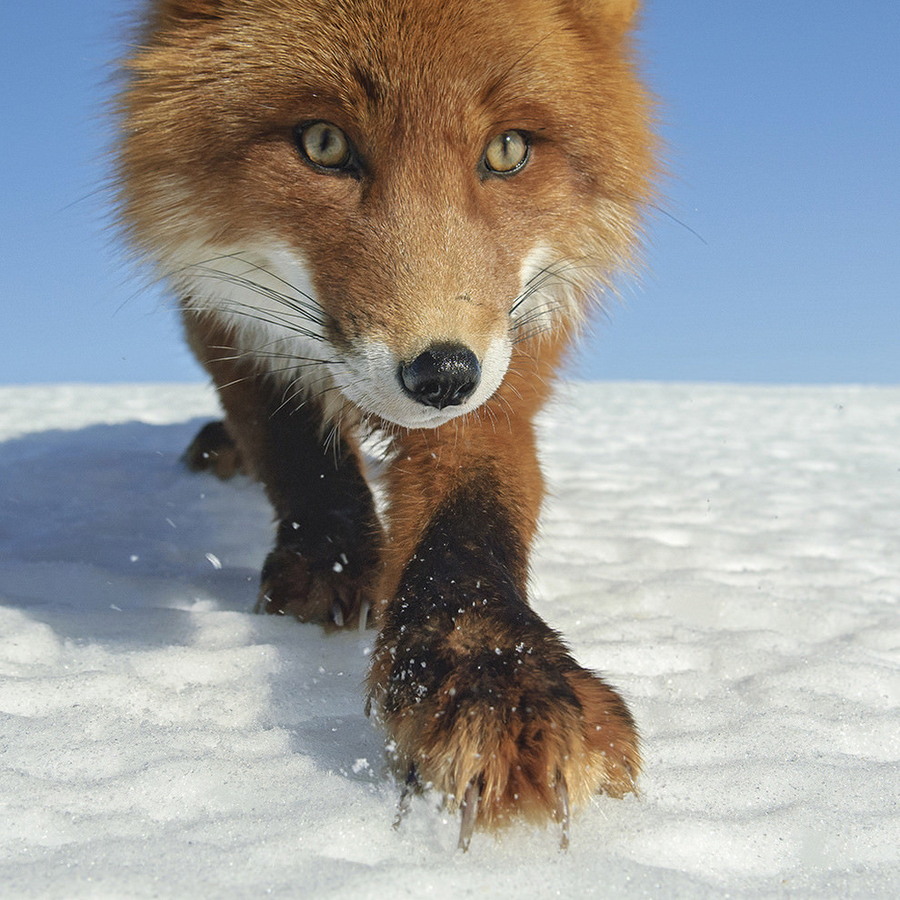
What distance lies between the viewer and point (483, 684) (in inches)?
70.1

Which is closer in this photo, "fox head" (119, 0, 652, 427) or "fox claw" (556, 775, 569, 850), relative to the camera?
"fox claw" (556, 775, 569, 850)

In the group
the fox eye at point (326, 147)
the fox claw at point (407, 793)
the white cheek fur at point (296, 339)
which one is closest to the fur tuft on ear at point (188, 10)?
the fox eye at point (326, 147)

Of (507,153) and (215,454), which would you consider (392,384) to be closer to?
(507,153)

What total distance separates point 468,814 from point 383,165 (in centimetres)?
146

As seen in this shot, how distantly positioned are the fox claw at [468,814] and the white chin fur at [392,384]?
0.79 m

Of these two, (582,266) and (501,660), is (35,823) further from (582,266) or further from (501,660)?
(582,266)

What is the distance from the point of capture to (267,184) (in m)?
2.33

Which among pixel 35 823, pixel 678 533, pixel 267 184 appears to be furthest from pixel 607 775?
pixel 678 533

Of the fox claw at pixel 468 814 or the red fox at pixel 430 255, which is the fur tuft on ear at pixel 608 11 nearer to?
the red fox at pixel 430 255

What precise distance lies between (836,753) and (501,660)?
99 cm

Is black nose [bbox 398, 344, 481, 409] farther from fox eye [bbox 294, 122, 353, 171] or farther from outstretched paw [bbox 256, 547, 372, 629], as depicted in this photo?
outstretched paw [bbox 256, 547, 372, 629]

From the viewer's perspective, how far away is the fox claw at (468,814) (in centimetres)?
164

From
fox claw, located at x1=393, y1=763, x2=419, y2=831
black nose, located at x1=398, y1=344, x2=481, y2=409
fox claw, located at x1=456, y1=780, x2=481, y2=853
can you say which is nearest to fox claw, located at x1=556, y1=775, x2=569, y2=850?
fox claw, located at x1=456, y1=780, x2=481, y2=853

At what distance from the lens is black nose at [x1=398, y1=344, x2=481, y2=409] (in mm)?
1935
